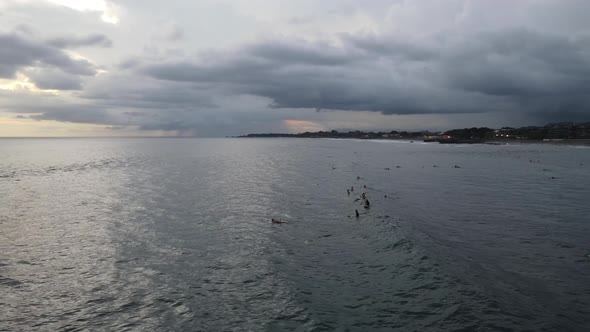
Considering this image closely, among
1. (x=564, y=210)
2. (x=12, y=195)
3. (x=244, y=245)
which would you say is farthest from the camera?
(x=12, y=195)

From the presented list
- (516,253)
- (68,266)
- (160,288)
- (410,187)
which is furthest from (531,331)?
(410,187)

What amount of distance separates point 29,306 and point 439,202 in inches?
1413

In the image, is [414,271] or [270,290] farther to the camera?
[414,271]

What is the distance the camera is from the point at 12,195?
155 feet

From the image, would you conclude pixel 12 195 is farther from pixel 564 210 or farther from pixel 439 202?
pixel 564 210

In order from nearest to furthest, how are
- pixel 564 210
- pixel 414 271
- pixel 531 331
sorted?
1. pixel 531 331
2. pixel 414 271
3. pixel 564 210

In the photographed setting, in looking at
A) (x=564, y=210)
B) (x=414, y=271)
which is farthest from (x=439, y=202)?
(x=414, y=271)

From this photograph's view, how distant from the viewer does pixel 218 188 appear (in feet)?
173

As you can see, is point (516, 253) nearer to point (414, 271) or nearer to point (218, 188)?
point (414, 271)

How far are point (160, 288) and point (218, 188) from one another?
1367 inches

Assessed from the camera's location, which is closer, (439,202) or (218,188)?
(439,202)

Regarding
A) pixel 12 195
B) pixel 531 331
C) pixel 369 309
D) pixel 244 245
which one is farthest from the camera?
pixel 12 195

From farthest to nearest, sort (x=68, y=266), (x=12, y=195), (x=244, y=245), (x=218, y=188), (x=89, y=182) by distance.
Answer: (x=89, y=182), (x=218, y=188), (x=12, y=195), (x=244, y=245), (x=68, y=266)

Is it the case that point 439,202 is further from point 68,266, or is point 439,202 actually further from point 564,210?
point 68,266
